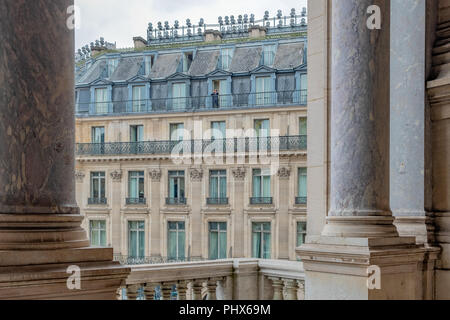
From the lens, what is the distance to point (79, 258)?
16.8 feet

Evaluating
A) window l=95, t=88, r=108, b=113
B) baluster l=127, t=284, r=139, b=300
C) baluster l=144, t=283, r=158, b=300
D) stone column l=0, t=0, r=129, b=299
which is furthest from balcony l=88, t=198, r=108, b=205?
stone column l=0, t=0, r=129, b=299

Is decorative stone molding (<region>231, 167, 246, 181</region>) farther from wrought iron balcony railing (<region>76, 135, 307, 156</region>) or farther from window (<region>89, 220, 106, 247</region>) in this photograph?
window (<region>89, 220, 106, 247</region>)

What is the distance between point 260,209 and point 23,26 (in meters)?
37.3

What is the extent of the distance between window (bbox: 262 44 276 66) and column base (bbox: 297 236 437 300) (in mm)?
35210

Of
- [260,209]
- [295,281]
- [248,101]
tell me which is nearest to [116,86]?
[248,101]

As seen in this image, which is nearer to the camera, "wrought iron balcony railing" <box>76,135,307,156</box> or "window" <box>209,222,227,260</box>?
"wrought iron balcony railing" <box>76,135,307,156</box>

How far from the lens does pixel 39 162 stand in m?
4.98

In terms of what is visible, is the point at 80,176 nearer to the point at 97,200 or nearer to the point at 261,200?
the point at 97,200

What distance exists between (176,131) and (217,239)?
347 inches

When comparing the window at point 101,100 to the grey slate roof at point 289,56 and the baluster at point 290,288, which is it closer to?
the grey slate roof at point 289,56

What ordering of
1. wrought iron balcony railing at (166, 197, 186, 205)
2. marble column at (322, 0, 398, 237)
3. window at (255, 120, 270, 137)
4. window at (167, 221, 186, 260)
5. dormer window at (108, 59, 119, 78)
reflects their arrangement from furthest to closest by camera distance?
dormer window at (108, 59, 119, 78), wrought iron balcony railing at (166, 197, 186, 205), window at (167, 221, 186, 260), window at (255, 120, 270, 137), marble column at (322, 0, 398, 237)

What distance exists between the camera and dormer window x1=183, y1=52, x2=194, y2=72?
45.0 m
